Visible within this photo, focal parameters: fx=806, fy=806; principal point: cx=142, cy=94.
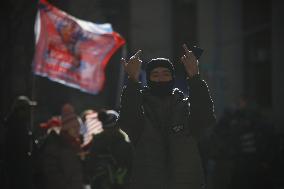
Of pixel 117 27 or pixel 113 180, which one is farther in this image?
pixel 117 27

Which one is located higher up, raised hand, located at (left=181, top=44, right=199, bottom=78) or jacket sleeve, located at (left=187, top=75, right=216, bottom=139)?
raised hand, located at (left=181, top=44, right=199, bottom=78)

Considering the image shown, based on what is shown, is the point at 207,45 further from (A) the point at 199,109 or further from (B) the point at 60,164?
(A) the point at 199,109

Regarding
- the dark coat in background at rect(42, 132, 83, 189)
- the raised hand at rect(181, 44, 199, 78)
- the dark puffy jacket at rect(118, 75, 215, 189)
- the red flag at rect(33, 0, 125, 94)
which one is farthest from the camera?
the red flag at rect(33, 0, 125, 94)

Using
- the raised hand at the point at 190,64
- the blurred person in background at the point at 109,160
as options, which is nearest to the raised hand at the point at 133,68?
the raised hand at the point at 190,64

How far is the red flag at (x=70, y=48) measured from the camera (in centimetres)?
1099

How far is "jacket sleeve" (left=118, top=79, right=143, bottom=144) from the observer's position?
5398 millimetres

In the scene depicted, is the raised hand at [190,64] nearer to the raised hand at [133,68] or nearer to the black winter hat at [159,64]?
the black winter hat at [159,64]

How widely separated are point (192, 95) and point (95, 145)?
9.54 ft

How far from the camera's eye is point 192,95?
5410mm

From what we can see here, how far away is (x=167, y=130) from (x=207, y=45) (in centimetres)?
1503

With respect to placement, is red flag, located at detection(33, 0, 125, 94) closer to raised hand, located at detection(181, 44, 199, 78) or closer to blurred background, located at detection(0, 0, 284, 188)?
raised hand, located at detection(181, 44, 199, 78)

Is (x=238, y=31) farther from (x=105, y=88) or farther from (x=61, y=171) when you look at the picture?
(x=61, y=171)

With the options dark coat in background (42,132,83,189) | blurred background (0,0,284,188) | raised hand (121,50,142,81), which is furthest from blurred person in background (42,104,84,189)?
blurred background (0,0,284,188)

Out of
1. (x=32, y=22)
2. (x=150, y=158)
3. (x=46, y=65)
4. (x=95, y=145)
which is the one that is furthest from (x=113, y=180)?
(x=32, y=22)
